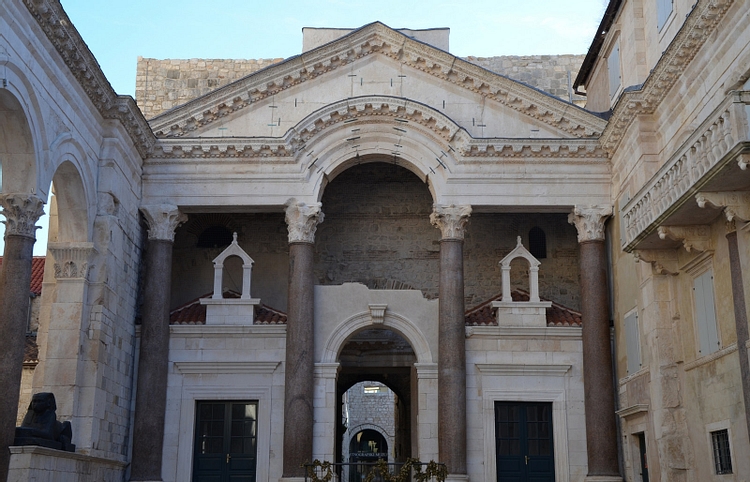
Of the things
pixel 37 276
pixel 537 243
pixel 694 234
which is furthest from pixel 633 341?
pixel 37 276

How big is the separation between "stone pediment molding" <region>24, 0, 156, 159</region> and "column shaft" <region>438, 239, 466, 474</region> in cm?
657

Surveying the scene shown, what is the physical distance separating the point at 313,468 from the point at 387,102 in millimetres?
7539

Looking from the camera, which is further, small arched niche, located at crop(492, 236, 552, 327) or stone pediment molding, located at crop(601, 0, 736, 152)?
small arched niche, located at crop(492, 236, 552, 327)

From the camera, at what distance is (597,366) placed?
58.7 feet

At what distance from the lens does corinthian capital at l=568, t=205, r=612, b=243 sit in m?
18.7

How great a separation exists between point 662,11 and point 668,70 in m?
1.90

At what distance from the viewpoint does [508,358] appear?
18656 millimetres

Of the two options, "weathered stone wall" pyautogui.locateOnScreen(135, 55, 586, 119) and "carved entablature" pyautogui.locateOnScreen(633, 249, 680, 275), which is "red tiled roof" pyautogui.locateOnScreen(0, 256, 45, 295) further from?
"carved entablature" pyautogui.locateOnScreen(633, 249, 680, 275)

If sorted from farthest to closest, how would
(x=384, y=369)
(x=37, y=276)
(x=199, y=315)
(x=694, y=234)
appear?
(x=37, y=276) → (x=384, y=369) → (x=199, y=315) → (x=694, y=234)

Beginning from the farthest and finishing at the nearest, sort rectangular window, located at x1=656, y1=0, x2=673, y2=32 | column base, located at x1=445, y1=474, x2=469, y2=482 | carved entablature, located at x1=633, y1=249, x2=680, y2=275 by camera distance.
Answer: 1. column base, located at x1=445, y1=474, x2=469, y2=482
2. rectangular window, located at x1=656, y1=0, x2=673, y2=32
3. carved entablature, located at x1=633, y1=249, x2=680, y2=275

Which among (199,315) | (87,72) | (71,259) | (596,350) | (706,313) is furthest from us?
(199,315)

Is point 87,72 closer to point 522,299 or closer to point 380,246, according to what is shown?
point 380,246

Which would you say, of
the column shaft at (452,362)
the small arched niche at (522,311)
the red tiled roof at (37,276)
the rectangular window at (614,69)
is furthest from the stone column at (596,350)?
the red tiled roof at (37,276)

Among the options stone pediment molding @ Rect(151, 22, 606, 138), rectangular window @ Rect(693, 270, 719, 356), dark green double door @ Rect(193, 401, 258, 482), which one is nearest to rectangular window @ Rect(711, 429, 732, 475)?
rectangular window @ Rect(693, 270, 719, 356)
